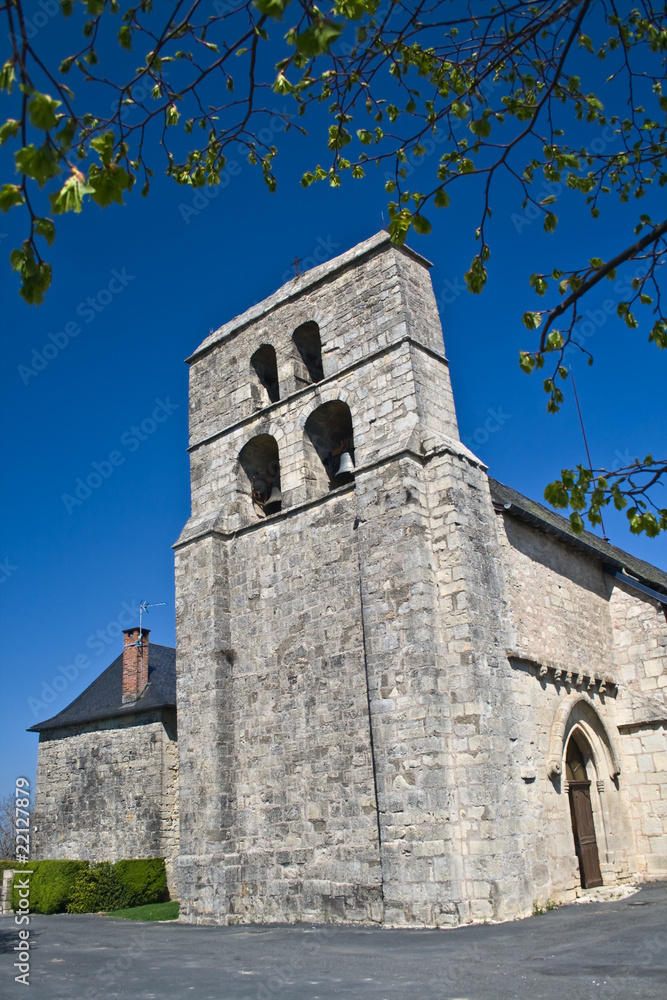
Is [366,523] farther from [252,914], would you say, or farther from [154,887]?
[154,887]

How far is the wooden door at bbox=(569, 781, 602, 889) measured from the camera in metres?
11.0

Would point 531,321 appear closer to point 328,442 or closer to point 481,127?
point 481,127

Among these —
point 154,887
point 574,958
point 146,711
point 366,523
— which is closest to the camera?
point 574,958

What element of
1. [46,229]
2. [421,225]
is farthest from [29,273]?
[421,225]

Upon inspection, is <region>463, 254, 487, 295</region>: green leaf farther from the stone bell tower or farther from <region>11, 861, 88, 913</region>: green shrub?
<region>11, 861, 88, 913</region>: green shrub

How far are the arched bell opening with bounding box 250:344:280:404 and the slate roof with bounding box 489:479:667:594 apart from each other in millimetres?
4406

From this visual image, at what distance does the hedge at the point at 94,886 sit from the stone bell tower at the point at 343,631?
423 cm

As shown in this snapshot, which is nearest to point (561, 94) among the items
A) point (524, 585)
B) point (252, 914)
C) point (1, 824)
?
point (524, 585)

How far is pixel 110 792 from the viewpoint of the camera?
16.6 meters

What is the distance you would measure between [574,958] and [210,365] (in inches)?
443

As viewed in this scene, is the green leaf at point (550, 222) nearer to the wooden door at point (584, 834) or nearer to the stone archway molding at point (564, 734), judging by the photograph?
the stone archway molding at point (564, 734)

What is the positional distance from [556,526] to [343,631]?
16.0ft

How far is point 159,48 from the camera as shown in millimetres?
3652

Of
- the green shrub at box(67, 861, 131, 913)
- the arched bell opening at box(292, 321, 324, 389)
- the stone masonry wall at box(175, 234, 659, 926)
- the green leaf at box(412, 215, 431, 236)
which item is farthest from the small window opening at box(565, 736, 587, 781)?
the green leaf at box(412, 215, 431, 236)
